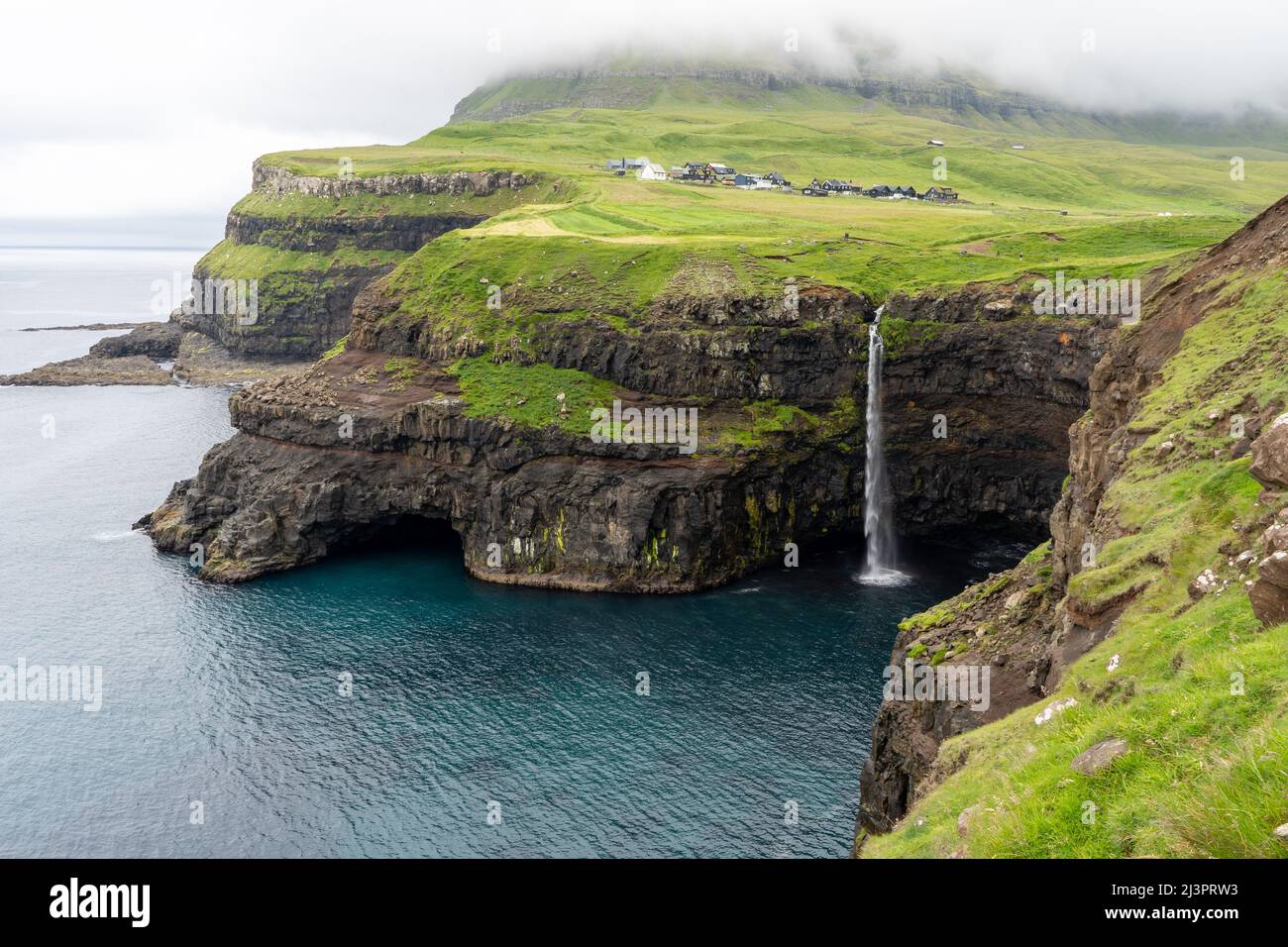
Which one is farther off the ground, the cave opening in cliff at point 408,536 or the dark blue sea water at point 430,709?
the cave opening in cliff at point 408,536

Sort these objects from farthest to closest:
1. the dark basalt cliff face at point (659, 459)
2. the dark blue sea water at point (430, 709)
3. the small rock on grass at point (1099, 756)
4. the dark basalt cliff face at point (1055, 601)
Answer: the dark basalt cliff face at point (659, 459), the dark blue sea water at point (430, 709), the dark basalt cliff face at point (1055, 601), the small rock on grass at point (1099, 756)

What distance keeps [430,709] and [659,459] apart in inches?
1495

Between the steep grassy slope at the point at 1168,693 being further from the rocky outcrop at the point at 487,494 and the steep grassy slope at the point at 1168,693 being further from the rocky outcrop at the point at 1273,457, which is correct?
the rocky outcrop at the point at 487,494

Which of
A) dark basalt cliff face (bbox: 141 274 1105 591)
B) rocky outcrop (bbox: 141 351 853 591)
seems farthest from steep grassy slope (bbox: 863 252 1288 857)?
rocky outcrop (bbox: 141 351 853 591)

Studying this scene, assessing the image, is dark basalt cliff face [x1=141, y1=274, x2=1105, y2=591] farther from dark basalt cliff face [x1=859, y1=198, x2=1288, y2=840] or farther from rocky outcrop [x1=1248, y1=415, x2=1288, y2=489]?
rocky outcrop [x1=1248, y1=415, x2=1288, y2=489]

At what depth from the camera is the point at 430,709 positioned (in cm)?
7088

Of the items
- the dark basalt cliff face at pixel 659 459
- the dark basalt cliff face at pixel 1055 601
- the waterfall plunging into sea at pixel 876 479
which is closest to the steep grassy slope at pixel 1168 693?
the dark basalt cliff face at pixel 1055 601

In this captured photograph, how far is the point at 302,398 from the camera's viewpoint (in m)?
112

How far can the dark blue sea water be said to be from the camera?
185 ft

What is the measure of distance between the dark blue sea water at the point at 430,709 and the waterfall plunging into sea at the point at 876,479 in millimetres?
3318

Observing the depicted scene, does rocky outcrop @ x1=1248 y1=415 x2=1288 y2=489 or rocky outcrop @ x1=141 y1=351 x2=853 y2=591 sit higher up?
rocky outcrop @ x1=1248 y1=415 x2=1288 y2=489

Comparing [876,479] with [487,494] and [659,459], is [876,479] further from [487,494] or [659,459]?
[487,494]

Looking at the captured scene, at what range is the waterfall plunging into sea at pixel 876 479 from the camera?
104m

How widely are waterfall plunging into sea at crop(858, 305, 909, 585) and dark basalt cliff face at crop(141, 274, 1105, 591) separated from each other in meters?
1.32
